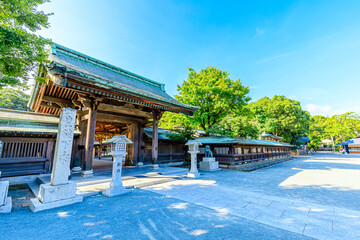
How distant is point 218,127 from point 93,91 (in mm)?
10733

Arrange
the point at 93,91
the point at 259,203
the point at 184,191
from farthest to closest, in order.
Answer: the point at 93,91 < the point at 184,191 < the point at 259,203

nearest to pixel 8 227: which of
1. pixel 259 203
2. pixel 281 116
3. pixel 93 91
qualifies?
pixel 93 91

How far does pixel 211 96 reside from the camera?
15.7m

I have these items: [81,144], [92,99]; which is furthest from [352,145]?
[81,144]

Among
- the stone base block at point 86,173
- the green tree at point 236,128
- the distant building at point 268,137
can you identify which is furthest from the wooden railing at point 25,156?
the distant building at point 268,137

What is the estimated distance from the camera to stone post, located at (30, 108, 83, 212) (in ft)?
13.3

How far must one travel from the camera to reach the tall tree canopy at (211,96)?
15.5 meters

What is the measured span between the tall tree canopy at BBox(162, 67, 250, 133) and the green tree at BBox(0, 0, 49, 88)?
11688 millimetres

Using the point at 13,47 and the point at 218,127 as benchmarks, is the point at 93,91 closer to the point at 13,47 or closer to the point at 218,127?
the point at 13,47

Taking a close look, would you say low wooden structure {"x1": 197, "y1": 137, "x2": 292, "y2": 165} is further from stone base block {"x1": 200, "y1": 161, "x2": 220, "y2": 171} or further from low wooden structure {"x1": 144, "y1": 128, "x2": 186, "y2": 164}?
low wooden structure {"x1": 144, "y1": 128, "x2": 186, "y2": 164}

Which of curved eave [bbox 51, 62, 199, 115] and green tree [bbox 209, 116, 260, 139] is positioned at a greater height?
curved eave [bbox 51, 62, 199, 115]

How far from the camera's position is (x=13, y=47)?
508cm

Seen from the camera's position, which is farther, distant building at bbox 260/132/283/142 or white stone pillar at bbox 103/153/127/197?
distant building at bbox 260/132/283/142

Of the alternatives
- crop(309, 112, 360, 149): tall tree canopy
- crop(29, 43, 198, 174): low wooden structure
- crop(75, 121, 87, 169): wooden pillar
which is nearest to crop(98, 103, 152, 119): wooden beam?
crop(29, 43, 198, 174): low wooden structure
